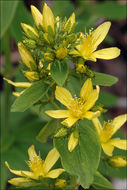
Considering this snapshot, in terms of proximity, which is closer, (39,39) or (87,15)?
(39,39)

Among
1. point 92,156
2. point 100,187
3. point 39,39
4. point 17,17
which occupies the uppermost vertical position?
point 17,17

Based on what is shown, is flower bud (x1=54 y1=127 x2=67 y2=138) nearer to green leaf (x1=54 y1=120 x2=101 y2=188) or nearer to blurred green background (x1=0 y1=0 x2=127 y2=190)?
green leaf (x1=54 y1=120 x2=101 y2=188)

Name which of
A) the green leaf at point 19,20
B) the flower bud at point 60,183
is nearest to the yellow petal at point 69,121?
the flower bud at point 60,183

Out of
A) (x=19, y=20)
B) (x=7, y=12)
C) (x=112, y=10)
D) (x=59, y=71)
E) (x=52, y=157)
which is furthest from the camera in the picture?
(x=112, y=10)

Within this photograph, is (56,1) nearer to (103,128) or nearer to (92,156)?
(103,128)

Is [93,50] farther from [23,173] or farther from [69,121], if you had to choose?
[23,173]

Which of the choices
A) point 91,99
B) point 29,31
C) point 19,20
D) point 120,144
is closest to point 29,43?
point 29,31

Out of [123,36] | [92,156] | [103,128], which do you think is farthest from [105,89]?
[92,156]

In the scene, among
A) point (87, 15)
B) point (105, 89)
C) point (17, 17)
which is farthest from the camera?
point (105, 89)
